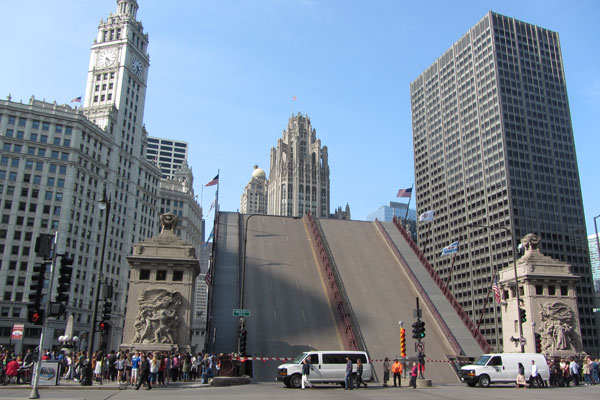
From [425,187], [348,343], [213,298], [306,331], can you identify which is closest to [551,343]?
[348,343]

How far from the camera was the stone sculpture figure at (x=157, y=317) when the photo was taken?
112ft

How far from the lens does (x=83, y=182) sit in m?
93.8

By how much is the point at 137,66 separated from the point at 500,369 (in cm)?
11039

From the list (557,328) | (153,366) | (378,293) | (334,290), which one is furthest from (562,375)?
(153,366)

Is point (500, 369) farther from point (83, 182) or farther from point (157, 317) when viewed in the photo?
point (83, 182)

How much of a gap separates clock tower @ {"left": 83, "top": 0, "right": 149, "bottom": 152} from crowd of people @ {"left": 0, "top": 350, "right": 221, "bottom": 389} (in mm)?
81892

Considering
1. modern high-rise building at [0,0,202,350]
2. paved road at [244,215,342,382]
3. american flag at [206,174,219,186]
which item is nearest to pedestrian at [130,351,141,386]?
paved road at [244,215,342,382]

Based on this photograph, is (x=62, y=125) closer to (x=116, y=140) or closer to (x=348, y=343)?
(x=116, y=140)

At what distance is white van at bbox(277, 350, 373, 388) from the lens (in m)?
27.0

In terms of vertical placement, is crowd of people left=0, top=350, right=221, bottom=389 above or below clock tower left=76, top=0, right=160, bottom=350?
below

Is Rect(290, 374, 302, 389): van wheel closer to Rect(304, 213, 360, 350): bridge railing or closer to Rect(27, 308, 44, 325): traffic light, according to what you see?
Rect(304, 213, 360, 350): bridge railing

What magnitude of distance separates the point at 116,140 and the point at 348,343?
3253 inches

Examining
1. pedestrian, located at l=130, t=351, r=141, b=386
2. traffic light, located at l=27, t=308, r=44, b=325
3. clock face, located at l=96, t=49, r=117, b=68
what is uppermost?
clock face, located at l=96, t=49, r=117, b=68

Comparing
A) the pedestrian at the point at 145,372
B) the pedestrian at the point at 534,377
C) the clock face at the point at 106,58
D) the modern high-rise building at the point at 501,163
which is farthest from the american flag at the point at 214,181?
the modern high-rise building at the point at 501,163
